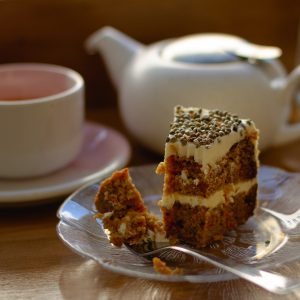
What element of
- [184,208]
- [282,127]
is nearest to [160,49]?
[282,127]

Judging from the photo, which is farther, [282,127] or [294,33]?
[294,33]

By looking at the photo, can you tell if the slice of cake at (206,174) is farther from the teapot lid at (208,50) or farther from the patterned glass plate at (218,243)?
the teapot lid at (208,50)

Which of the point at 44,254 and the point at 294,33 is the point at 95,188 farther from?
the point at 294,33

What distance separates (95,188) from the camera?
0.89 metres

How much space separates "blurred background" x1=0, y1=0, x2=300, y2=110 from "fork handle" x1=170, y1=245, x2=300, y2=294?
0.66m

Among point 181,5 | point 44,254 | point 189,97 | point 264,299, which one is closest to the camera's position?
point 264,299

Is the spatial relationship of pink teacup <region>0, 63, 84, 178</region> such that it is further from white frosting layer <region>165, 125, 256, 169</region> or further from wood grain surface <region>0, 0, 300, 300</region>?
white frosting layer <region>165, 125, 256, 169</region>

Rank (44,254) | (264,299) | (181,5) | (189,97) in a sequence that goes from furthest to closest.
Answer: (181,5)
(189,97)
(44,254)
(264,299)

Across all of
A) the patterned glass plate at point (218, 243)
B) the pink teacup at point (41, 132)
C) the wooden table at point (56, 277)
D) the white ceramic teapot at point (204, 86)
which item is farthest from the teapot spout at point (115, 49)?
the wooden table at point (56, 277)

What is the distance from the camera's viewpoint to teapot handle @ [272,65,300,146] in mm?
1026

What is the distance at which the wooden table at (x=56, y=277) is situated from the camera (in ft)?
2.29

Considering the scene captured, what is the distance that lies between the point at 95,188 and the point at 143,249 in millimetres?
157

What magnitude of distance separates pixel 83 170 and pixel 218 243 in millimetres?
295

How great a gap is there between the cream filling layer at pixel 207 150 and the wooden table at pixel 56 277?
0.17 metres
